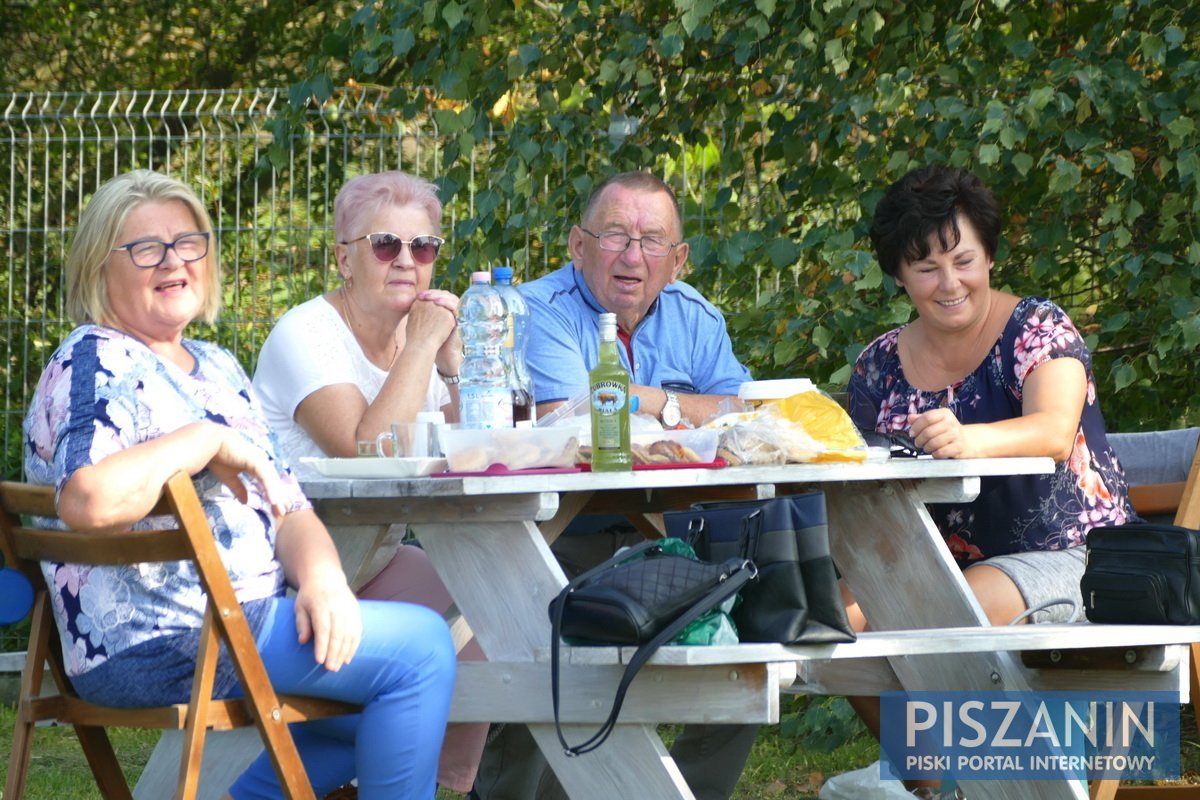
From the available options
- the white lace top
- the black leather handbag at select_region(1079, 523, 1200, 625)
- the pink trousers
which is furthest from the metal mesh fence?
the black leather handbag at select_region(1079, 523, 1200, 625)

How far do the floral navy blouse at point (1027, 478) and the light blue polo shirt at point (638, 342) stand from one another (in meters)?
0.63

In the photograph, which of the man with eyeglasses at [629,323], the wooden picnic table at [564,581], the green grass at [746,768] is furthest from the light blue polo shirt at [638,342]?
the green grass at [746,768]

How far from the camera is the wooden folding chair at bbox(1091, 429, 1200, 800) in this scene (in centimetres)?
347

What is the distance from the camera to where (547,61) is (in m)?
4.91

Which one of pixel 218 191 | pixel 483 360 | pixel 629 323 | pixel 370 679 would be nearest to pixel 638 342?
pixel 629 323

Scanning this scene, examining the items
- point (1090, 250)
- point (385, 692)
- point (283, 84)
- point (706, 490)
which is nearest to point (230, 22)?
point (283, 84)

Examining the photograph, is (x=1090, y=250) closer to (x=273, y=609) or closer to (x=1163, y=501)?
(x=1163, y=501)

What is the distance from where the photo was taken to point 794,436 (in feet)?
9.64

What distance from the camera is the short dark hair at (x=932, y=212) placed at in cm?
370

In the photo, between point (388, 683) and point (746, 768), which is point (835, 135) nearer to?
point (746, 768)

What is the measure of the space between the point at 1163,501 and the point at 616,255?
1472 mm

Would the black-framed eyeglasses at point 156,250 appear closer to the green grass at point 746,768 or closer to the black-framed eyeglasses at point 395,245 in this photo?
the black-framed eyeglasses at point 395,245

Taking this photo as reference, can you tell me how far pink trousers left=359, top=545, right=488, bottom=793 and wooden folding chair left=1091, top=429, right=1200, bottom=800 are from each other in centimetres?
129

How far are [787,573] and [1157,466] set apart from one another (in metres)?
1.68
